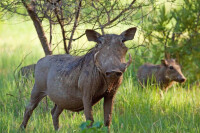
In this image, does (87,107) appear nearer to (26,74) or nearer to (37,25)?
(37,25)

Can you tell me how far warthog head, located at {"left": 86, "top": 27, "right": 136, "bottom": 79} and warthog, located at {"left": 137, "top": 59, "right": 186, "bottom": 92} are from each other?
4.50 m

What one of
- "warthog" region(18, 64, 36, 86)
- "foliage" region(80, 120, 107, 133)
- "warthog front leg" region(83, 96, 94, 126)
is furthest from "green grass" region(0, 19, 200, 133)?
"foliage" region(80, 120, 107, 133)

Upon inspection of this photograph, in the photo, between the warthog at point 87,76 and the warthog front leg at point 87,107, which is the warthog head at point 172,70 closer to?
the warthog at point 87,76

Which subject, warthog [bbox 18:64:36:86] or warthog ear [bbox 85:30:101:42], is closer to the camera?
warthog ear [bbox 85:30:101:42]

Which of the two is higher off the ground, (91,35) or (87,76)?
(91,35)

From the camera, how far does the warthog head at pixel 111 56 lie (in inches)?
166

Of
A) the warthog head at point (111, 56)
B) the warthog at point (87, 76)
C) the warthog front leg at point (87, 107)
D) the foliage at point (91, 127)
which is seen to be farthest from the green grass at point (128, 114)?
the foliage at point (91, 127)

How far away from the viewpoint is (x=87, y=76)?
477 centimetres

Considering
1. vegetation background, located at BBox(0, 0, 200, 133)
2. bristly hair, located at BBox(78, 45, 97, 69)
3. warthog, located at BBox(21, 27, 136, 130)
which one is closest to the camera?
warthog, located at BBox(21, 27, 136, 130)

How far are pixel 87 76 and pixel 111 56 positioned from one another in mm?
569

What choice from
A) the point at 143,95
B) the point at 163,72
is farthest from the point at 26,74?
the point at 163,72

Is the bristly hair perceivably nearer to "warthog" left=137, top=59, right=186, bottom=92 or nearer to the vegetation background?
the vegetation background

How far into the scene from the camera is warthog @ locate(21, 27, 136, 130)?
4.38 m

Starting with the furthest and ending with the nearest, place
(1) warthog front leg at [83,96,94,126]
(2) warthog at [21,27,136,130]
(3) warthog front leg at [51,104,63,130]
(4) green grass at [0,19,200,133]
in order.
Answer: (3) warthog front leg at [51,104,63,130] → (4) green grass at [0,19,200,133] → (1) warthog front leg at [83,96,94,126] → (2) warthog at [21,27,136,130]
